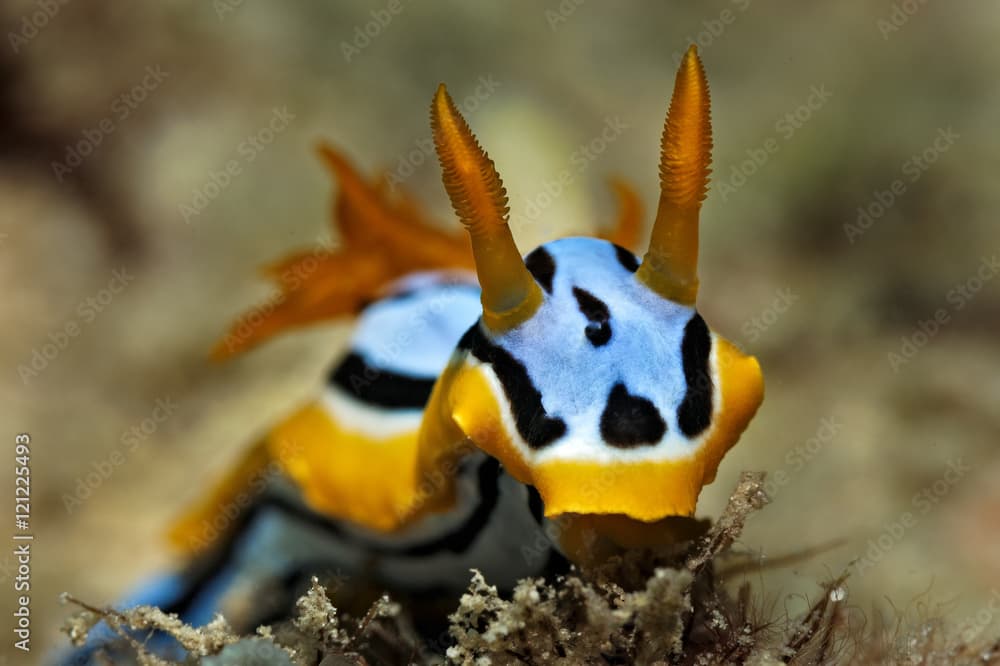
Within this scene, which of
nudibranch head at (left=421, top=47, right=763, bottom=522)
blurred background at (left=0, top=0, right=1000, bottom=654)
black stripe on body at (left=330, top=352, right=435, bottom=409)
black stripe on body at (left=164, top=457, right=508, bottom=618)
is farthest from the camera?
blurred background at (left=0, top=0, right=1000, bottom=654)

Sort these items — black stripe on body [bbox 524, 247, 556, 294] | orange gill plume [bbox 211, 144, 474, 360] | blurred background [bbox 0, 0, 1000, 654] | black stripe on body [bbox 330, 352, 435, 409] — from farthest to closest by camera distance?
blurred background [bbox 0, 0, 1000, 654] < orange gill plume [bbox 211, 144, 474, 360] < black stripe on body [bbox 330, 352, 435, 409] < black stripe on body [bbox 524, 247, 556, 294]

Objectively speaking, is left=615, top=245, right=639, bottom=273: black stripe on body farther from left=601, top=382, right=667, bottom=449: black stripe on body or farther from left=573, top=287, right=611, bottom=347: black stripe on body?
left=601, top=382, right=667, bottom=449: black stripe on body

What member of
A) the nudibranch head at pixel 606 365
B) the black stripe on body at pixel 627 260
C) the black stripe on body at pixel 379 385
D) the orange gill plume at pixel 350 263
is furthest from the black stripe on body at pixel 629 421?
the orange gill plume at pixel 350 263

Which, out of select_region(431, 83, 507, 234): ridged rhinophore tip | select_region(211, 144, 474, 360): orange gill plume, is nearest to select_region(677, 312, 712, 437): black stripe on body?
select_region(431, 83, 507, 234): ridged rhinophore tip

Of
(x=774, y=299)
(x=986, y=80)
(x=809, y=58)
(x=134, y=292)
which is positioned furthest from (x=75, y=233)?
(x=986, y=80)

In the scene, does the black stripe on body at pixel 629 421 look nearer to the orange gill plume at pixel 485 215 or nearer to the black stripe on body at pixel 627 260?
the orange gill plume at pixel 485 215

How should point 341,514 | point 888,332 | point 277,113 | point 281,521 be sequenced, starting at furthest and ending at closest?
point 277,113, point 888,332, point 281,521, point 341,514

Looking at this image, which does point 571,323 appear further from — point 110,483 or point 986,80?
point 986,80
